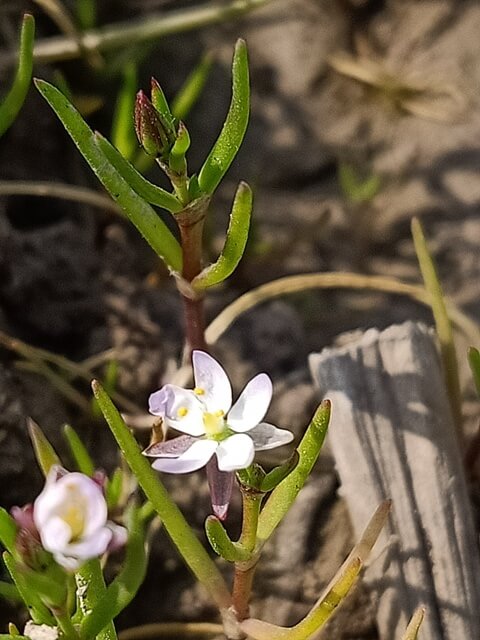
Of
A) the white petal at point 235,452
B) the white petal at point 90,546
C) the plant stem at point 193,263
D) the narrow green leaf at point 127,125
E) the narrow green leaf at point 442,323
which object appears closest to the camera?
the white petal at point 90,546

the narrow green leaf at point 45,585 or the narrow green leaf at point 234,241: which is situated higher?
the narrow green leaf at point 234,241

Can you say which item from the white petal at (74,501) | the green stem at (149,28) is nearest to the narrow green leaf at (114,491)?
the white petal at (74,501)

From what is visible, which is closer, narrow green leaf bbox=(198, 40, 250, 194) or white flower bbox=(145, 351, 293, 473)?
white flower bbox=(145, 351, 293, 473)

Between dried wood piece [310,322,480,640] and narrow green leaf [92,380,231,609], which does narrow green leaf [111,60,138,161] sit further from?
narrow green leaf [92,380,231,609]

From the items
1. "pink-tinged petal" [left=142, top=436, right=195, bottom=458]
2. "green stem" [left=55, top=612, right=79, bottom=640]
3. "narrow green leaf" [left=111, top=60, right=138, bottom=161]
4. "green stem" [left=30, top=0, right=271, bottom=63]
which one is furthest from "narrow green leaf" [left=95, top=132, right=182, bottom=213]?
"green stem" [left=30, top=0, right=271, bottom=63]

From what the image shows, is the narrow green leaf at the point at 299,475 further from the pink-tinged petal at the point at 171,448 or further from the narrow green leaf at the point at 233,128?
the narrow green leaf at the point at 233,128

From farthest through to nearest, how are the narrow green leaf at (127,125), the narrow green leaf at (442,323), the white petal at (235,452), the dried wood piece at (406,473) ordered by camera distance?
the narrow green leaf at (127,125), the narrow green leaf at (442,323), the dried wood piece at (406,473), the white petal at (235,452)

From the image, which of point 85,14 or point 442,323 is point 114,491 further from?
point 85,14

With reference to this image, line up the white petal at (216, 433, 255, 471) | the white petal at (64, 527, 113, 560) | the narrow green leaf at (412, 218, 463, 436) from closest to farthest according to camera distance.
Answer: the white petal at (64, 527, 113, 560) < the white petal at (216, 433, 255, 471) < the narrow green leaf at (412, 218, 463, 436)
